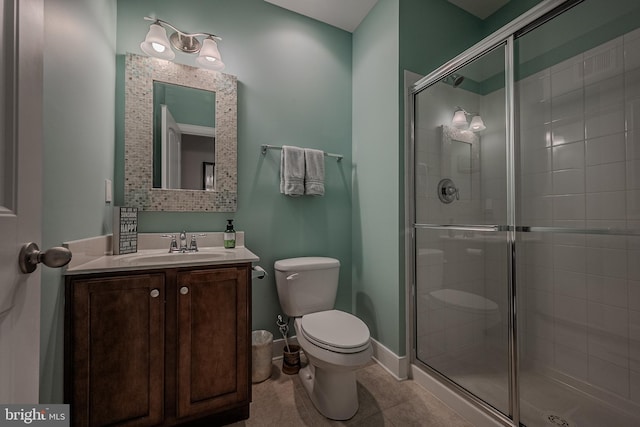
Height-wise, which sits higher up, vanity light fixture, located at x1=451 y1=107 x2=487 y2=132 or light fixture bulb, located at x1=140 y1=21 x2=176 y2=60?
light fixture bulb, located at x1=140 y1=21 x2=176 y2=60

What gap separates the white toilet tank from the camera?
1673 millimetres

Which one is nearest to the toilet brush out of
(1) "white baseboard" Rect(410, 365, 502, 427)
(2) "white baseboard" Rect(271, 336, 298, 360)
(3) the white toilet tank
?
(2) "white baseboard" Rect(271, 336, 298, 360)

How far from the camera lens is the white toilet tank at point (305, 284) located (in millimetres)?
1673

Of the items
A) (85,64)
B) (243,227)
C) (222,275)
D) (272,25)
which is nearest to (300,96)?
(272,25)

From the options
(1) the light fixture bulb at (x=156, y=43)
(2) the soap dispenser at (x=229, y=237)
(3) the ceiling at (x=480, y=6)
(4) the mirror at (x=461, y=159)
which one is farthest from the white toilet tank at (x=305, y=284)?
(3) the ceiling at (x=480, y=6)

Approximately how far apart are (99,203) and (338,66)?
1934 mm

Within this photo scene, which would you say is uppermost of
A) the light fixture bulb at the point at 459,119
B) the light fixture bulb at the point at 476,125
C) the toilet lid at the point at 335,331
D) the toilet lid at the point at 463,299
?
the light fixture bulb at the point at 459,119

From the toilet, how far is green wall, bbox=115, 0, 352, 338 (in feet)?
0.88

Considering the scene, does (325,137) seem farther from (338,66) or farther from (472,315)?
(472,315)

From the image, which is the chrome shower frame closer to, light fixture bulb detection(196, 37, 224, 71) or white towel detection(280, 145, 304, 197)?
white towel detection(280, 145, 304, 197)

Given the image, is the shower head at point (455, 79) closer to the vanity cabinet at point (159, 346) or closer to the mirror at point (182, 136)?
the mirror at point (182, 136)

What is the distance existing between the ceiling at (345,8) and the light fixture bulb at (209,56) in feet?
2.16

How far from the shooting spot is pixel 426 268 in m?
1.71

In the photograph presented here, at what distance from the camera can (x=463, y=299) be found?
5.44 feet
